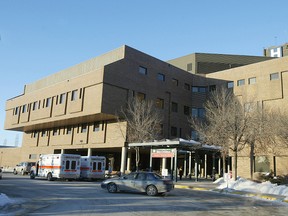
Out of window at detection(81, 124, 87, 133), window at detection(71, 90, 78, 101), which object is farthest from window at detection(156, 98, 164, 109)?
window at detection(71, 90, 78, 101)

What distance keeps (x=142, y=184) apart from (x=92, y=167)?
14593 millimetres

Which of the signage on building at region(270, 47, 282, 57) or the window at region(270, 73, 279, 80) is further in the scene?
the signage on building at region(270, 47, 282, 57)

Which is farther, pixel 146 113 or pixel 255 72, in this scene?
pixel 255 72

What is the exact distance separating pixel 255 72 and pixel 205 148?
57.8ft

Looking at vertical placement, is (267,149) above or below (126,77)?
below

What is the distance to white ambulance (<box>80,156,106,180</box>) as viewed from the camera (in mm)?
31547

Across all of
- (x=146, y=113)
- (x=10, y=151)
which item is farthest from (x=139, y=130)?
(x=10, y=151)

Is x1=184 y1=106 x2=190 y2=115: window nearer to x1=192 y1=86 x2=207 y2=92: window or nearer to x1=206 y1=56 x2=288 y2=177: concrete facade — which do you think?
x1=192 y1=86 x2=207 y2=92: window

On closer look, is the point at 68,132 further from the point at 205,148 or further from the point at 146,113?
the point at 205,148

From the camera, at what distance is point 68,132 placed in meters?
51.2

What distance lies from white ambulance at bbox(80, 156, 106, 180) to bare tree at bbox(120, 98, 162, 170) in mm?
6198

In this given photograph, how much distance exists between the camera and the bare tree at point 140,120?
127ft

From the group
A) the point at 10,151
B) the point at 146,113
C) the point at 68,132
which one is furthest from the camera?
the point at 10,151

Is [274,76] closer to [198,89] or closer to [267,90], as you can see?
[267,90]
